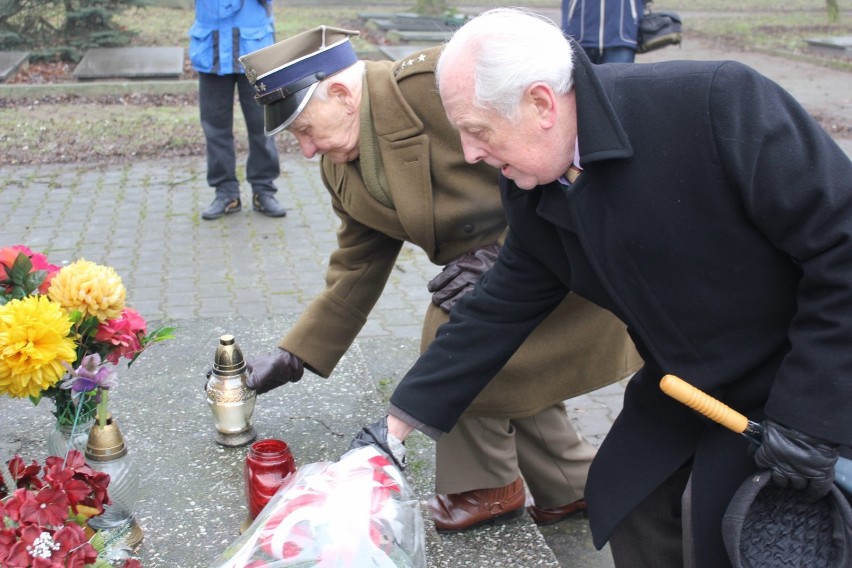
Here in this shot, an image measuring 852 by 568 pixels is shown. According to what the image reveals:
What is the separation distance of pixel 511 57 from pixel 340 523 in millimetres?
870

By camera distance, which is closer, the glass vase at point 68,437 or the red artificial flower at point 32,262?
the red artificial flower at point 32,262

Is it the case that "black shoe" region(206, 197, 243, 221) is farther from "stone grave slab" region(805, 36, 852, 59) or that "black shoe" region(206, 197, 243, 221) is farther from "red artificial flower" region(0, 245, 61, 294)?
"stone grave slab" region(805, 36, 852, 59)

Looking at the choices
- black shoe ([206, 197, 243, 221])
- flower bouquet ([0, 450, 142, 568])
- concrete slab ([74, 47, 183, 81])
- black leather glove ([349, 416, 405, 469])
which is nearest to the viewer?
flower bouquet ([0, 450, 142, 568])

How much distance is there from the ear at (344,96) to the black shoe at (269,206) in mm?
3648

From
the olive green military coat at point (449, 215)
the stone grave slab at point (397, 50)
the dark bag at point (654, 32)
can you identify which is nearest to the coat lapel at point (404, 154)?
the olive green military coat at point (449, 215)

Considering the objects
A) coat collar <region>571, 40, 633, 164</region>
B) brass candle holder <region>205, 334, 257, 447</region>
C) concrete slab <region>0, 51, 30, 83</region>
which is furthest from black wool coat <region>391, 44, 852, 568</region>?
concrete slab <region>0, 51, 30, 83</region>

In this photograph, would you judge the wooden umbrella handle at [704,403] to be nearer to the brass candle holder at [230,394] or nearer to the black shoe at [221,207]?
the brass candle holder at [230,394]

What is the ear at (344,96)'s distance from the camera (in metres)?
2.65

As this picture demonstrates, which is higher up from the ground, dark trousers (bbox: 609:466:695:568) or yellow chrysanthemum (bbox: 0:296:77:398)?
yellow chrysanthemum (bbox: 0:296:77:398)

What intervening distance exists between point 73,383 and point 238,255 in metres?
3.37

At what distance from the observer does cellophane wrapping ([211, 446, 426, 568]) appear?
1.75m

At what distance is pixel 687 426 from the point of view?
2.14 metres

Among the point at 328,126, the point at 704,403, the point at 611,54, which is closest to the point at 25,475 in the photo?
the point at 328,126

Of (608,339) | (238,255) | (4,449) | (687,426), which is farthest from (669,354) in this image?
(238,255)
